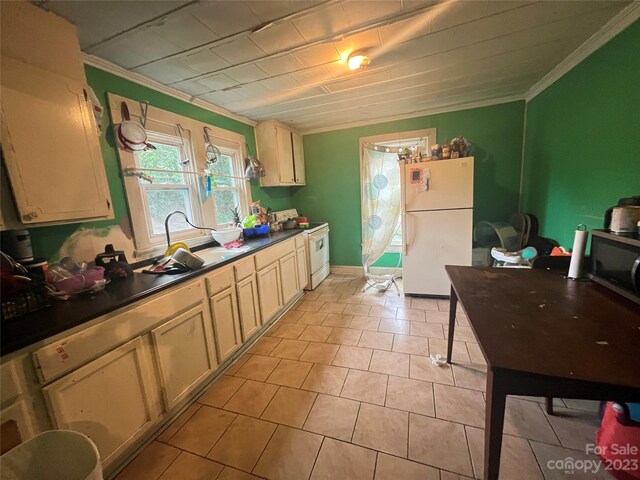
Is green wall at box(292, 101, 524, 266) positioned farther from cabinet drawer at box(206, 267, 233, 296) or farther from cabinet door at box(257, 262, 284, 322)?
cabinet drawer at box(206, 267, 233, 296)

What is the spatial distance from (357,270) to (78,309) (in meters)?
3.46

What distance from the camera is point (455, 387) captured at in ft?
5.58

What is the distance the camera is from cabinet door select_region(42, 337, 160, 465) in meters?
1.06

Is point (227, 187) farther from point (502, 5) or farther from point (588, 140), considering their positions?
point (588, 140)

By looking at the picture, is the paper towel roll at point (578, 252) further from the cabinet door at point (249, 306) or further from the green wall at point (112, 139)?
the green wall at point (112, 139)

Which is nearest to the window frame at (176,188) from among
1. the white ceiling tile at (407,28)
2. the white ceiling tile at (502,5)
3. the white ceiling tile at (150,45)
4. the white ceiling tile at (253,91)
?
the white ceiling tile at (150,45)

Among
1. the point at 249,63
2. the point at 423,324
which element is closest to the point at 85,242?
the point at 249,63

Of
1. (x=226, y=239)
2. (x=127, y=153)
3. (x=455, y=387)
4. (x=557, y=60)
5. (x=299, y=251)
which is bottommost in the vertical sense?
(x=455, y=387)

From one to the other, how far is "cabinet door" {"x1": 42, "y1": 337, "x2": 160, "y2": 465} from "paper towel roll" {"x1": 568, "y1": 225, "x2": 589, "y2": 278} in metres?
2.44

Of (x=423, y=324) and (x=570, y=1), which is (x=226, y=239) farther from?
(x=570, y=1)

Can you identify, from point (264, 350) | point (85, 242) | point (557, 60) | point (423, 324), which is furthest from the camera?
point (423, 324)

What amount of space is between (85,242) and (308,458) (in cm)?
193

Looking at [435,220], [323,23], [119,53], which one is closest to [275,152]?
[119,53]

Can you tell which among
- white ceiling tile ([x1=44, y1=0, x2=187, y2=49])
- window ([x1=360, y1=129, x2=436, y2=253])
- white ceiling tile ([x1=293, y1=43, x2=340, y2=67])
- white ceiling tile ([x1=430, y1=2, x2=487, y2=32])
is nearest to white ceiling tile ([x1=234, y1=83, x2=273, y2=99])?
white ceiling tile ([x1=293, y1=43, x2=340, y2=67])
